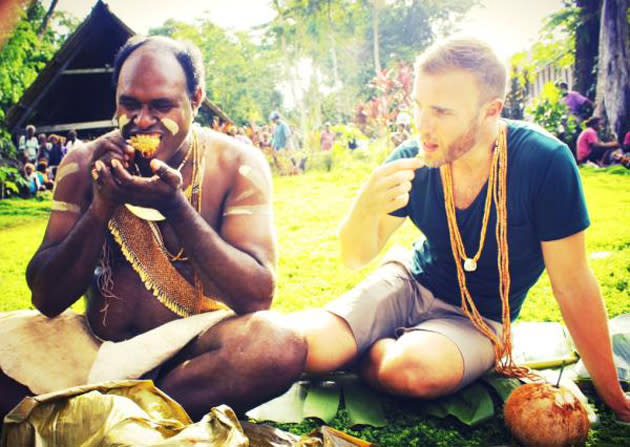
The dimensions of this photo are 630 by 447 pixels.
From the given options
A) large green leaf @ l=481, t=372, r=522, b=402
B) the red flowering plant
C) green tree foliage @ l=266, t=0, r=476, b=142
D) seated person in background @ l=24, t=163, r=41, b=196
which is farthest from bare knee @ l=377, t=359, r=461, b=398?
green tree foliage @ l=266, t=0, r=476, b=142

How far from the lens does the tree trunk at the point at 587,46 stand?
37.3ft

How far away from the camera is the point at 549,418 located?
72.4 inches

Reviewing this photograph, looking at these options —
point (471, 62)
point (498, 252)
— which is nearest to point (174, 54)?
point (471, 62)

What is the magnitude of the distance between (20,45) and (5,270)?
626cm

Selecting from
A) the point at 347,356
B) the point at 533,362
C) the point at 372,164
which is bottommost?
the point at 372,164

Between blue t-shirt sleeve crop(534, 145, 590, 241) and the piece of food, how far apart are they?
1.52 meters

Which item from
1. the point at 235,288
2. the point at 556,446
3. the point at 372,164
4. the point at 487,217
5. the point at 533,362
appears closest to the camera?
the point at 556,446

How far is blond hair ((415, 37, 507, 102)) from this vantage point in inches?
83.0

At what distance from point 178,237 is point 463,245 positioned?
119cm

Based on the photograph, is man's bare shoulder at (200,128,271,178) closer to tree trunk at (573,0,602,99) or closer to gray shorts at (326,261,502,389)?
gray shorts at (326,261,502,389)

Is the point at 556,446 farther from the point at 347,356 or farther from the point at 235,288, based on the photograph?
the point at 235,288

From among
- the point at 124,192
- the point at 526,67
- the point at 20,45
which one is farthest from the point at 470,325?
the point at 526,67

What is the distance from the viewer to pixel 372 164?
1125 cm

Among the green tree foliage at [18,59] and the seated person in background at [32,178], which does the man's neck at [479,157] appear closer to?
the green tree foliage at [18,59]
